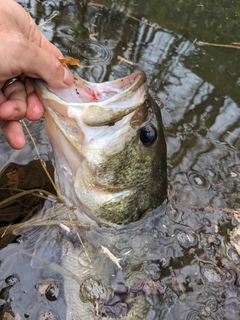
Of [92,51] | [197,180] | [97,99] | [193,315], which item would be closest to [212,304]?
[193,315]

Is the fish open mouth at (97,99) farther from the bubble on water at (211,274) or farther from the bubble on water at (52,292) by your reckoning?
the bubble on water at (211,274)

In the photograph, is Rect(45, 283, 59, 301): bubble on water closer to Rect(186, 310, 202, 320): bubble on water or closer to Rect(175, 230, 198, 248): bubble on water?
Rect(186, 310, 202, 320): bubble on water

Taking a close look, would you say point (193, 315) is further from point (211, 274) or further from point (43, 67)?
A: point (43, 67)

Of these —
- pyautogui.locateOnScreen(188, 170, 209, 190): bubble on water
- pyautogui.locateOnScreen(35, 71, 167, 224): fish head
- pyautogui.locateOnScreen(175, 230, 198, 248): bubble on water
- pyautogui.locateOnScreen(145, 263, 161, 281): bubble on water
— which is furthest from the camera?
pyautogui.locateOnScreen(188, 170, 209, 190): bubble on water

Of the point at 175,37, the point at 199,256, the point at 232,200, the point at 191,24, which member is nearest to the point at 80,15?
the point at 175,37

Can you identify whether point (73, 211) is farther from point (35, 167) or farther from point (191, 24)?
point (191, 24)

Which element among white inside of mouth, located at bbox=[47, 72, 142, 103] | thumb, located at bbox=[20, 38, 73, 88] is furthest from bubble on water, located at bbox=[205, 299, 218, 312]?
thumb, located at bbox=[20, 38, 73, 88]
